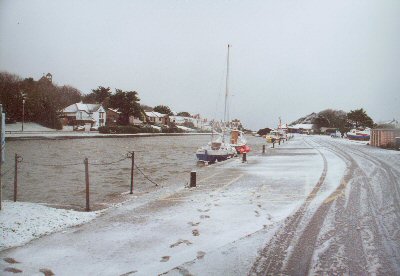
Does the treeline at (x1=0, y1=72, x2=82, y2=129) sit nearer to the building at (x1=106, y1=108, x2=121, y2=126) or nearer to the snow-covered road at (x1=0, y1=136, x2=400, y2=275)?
the building at (x1=106, y1=108, x2=121, y2=126)

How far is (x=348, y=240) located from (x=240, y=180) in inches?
322

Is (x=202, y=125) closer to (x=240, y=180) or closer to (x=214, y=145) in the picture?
(x=214, y=145)

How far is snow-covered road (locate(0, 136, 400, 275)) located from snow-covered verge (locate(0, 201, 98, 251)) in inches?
13.5

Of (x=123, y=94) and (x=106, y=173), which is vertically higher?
(x=123, y=94)

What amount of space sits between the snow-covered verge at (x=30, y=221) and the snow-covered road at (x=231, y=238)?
0.34m

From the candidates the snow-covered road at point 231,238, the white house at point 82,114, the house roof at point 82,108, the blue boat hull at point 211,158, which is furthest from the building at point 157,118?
the snow-covered road at point 231,238

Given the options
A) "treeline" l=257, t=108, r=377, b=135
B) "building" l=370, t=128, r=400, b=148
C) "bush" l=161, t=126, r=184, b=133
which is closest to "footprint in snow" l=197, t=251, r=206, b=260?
"building" l=370, t=128, r=400, b=148

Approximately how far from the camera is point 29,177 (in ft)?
73.7

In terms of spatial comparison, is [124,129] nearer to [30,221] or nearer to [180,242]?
[30,221]

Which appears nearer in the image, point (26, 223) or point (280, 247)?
point (280, 247)

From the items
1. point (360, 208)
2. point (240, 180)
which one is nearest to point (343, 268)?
point (360, 208)

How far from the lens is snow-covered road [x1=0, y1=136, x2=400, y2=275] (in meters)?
5.86

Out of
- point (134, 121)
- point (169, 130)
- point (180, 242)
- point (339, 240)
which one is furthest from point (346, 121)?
point (180, 242)

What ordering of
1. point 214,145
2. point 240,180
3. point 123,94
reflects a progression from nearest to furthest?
1. point 240,180
2. point 214,145
3. point 123,94
